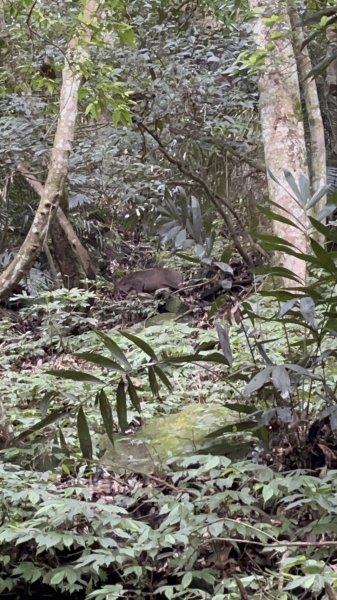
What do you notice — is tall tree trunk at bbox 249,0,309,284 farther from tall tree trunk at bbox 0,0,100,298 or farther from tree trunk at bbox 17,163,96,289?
tree trunk at bbox 17,163,96,289

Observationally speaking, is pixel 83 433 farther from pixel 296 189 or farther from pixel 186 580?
pixel 296 189

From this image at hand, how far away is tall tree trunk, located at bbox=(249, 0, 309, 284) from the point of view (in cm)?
489

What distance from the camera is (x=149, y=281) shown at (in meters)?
6.66

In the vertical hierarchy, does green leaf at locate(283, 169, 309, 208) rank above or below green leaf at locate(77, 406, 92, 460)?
above

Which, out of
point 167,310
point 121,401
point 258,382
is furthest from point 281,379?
point 167,310

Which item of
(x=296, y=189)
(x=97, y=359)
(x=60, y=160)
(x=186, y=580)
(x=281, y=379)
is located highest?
(x=60, y=160)

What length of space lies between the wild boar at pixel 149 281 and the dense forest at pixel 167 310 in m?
0.02

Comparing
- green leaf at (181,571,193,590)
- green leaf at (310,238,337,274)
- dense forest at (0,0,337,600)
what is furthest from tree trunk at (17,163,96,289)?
green leaf at (181,571,193,590)

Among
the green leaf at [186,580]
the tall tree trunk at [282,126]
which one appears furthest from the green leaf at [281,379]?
the tall tree trunk at [282,126]

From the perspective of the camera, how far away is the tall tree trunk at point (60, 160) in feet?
12.8

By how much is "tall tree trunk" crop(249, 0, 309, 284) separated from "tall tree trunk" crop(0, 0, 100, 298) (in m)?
1.29

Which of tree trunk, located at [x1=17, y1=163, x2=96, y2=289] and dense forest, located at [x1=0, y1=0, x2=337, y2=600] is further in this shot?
tree trunk, located at [x1=17, y1=163, x2=96, y2=289]

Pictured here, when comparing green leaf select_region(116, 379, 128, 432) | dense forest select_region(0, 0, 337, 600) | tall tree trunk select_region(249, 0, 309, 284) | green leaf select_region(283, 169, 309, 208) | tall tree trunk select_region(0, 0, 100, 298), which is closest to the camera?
dense forest select_region(0, 0, 337, 600)

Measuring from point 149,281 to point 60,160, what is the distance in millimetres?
2392
